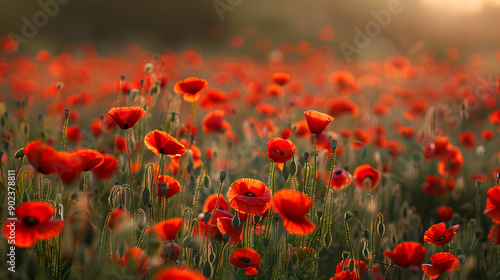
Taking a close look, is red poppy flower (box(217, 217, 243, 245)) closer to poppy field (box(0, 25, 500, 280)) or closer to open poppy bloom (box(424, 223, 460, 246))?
poppy field (box(0, 25, 500, 280))

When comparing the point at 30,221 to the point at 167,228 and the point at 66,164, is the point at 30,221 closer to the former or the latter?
the point at 66,164

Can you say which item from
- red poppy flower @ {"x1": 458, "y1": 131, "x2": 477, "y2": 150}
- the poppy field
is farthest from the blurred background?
the poppy field

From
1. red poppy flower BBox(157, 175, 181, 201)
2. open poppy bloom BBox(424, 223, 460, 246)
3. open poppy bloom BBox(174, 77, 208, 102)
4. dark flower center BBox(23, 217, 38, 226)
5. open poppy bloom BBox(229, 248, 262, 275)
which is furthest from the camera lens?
open poppy bloom BBox(174, 77, 208, 102)

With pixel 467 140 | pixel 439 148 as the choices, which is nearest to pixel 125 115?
pixel 439 148

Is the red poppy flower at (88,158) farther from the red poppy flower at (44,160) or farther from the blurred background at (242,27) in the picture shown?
the blurred background at (242,27)

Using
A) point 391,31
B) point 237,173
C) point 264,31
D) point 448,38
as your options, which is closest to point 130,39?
point 264,31

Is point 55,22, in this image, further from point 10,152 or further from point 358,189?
point 358,189
